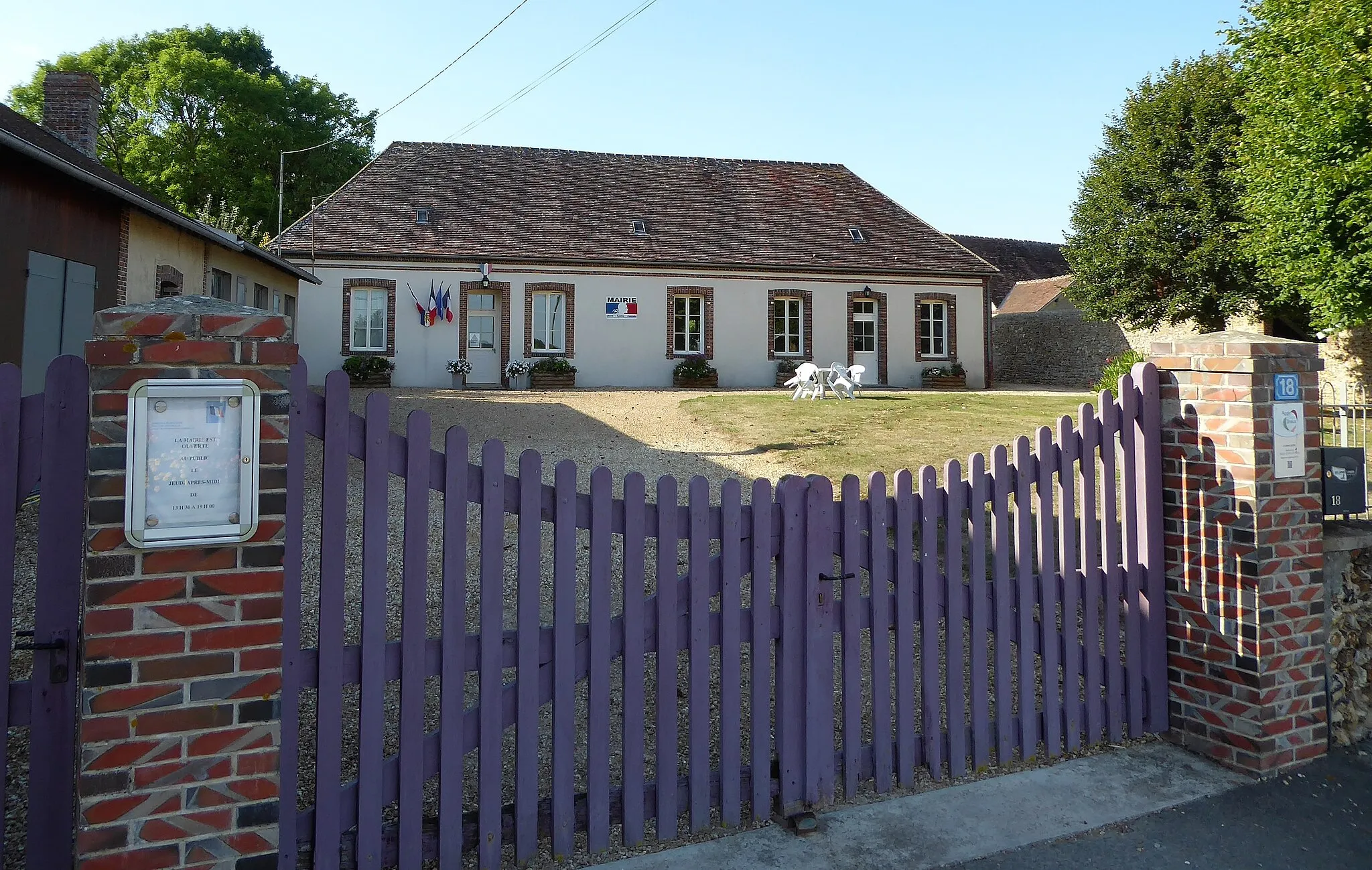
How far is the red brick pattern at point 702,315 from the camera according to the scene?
22859mm

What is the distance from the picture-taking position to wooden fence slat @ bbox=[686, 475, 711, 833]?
117 inches

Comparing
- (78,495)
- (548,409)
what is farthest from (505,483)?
(548,409)

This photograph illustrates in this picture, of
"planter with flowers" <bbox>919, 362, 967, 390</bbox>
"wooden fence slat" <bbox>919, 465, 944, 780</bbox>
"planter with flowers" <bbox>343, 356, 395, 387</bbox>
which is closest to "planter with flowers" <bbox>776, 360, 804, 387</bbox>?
"planter with flowers" <bbox>919, 362, 967, 390</bbox>

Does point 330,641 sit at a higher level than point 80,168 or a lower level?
lower

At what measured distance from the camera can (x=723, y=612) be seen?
3.05 metres

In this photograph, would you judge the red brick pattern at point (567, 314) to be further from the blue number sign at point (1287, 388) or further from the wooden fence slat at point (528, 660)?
the wooden fence slat at point (528, 660)

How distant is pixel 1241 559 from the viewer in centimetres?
371

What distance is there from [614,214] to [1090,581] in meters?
21.2

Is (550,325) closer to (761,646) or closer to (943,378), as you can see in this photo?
(943,378)

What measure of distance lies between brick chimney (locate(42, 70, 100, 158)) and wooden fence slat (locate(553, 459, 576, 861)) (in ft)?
52.0

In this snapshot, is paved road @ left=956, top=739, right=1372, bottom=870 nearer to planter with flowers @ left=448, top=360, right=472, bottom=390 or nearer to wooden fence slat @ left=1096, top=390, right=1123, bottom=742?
wooden fence slat @ left=1096, top=390, right=1123, bottom=742

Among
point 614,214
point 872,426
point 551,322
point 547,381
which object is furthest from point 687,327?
point 872,426

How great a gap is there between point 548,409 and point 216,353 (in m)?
12.5

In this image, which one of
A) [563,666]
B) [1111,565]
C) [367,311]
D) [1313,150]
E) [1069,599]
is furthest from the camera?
[367,311]
